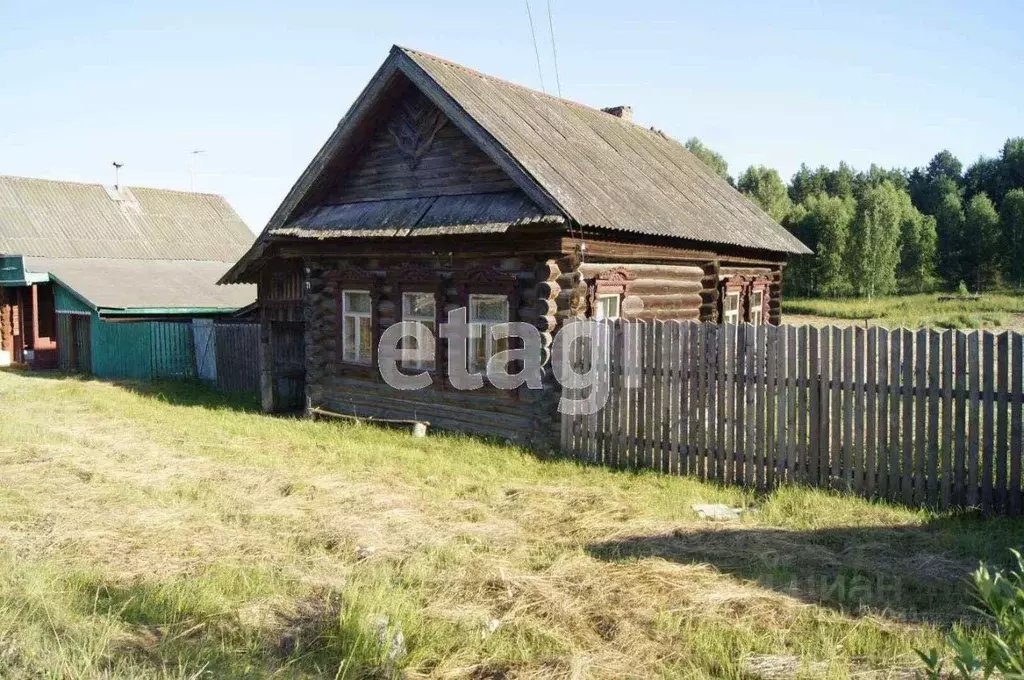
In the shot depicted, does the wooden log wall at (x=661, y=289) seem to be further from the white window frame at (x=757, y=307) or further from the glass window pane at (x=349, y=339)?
→ the glass window pane at (x=349, y=339)

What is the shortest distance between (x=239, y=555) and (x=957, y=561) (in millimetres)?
5966

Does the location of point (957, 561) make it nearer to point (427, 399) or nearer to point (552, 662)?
point (552, 662)

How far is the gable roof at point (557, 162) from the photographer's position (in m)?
11.0

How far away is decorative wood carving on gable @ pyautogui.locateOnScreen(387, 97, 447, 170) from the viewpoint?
12.9 m

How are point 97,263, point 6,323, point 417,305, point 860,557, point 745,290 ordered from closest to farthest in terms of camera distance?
point 860,557 → point 417,305 → point 745,290 → point 6,323 → point 97,263

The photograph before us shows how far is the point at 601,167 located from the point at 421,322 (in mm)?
4103

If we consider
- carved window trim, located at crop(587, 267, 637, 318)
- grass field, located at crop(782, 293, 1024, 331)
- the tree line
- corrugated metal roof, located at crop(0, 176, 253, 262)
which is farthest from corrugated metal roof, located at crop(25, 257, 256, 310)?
the tree line

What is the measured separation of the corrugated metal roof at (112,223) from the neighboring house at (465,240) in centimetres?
1506

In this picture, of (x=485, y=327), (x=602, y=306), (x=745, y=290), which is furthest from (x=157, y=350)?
(x=745, y=290)

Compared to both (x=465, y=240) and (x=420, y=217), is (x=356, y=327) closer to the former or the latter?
(x=420, y=217)

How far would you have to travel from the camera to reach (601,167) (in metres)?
13.3

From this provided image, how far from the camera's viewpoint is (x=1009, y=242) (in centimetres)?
5241

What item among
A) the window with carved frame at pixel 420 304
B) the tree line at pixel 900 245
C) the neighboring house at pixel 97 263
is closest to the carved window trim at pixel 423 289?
the window with carved frame at pixel 420 304

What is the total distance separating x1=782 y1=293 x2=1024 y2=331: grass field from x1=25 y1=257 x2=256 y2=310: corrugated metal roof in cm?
2275
